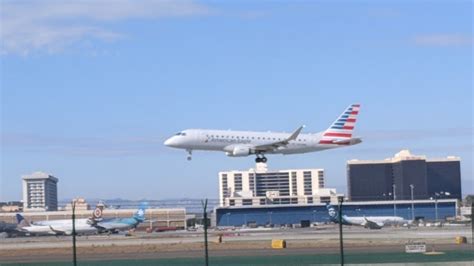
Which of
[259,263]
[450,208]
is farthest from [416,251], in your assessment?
[450,208]

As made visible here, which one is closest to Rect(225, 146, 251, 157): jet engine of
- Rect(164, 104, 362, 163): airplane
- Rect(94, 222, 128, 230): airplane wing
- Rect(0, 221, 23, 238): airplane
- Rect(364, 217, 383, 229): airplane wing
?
Rect(164, 104, 362, 163): airplane

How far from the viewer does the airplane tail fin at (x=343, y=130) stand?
75250 millimetres

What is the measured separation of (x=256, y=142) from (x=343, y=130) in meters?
9.58

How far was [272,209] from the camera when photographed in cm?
15950

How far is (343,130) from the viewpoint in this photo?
79.1 m

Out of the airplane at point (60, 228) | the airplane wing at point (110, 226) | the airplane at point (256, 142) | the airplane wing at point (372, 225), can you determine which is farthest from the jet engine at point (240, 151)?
the airplane wing at point (372, 225)

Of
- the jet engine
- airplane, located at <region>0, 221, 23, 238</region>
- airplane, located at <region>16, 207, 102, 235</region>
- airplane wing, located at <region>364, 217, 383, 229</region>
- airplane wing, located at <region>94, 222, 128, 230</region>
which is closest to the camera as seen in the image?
the jet engine

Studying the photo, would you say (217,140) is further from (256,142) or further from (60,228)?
(60,228)

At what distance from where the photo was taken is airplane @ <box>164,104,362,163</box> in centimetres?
7100

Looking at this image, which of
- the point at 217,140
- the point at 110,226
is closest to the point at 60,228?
the point at 110,226

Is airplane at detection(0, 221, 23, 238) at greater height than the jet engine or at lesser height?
lesser

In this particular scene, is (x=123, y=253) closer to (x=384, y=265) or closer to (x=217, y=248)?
(x=217, y=248)

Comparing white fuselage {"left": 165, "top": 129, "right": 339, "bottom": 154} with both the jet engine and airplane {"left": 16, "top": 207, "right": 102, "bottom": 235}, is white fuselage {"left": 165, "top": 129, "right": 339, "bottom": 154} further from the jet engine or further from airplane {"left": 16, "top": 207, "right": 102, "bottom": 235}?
airplane {"left": 16, "top": 207, "right": 102, "bottom": 235}

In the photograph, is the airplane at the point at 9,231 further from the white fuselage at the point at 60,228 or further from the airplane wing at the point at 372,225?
the airplane wing at the point at 372,225
